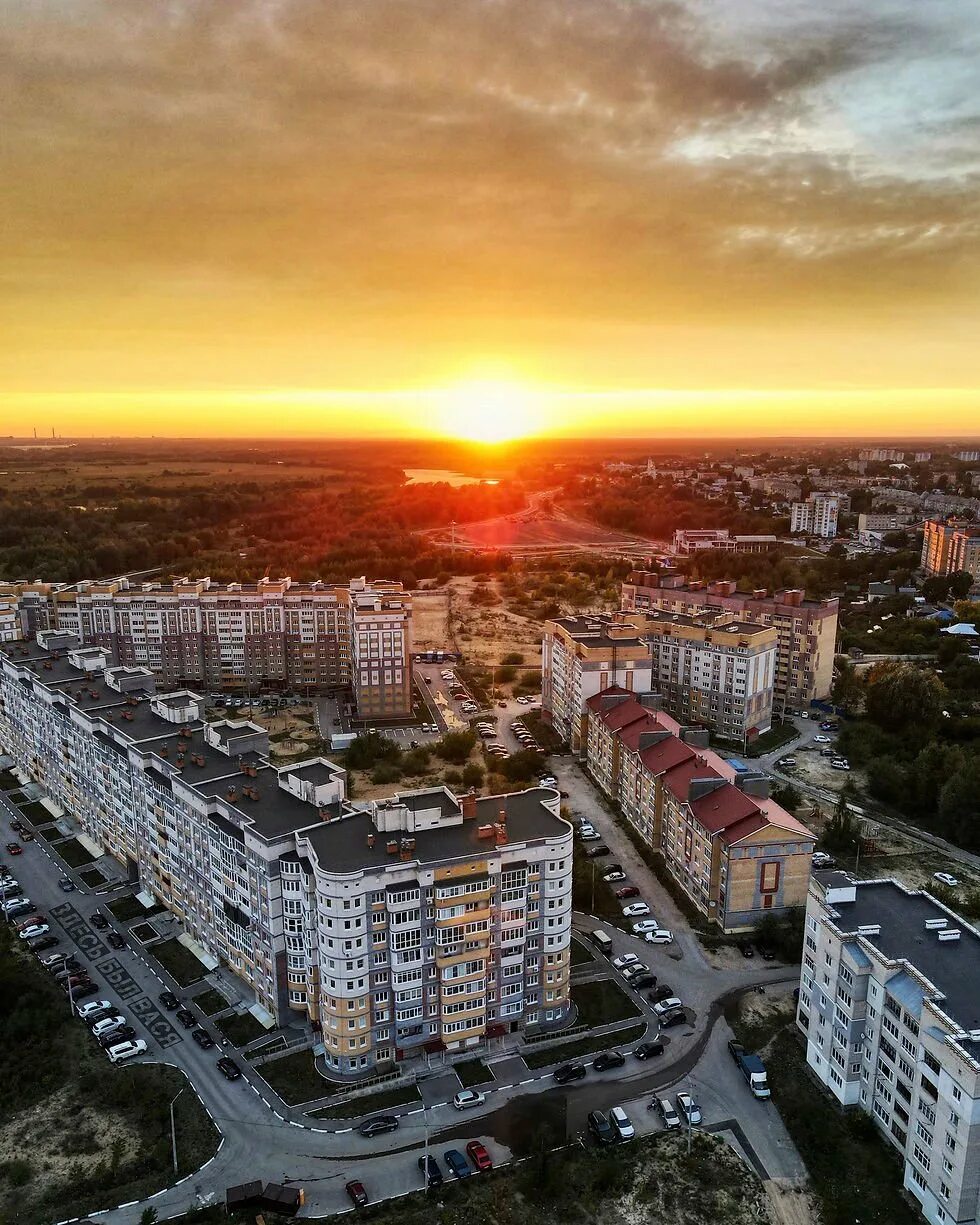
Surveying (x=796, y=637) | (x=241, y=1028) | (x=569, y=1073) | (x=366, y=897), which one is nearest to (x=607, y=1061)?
(x=569, y=1073)

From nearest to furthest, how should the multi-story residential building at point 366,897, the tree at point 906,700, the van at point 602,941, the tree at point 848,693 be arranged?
the multi-story residential building at point 366,897
the van at point 602,941
the tree at point 906,700
the tree at point 848,693

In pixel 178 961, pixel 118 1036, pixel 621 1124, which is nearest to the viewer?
pixel 621 1124

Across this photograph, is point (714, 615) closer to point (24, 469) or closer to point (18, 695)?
point (18, 695)

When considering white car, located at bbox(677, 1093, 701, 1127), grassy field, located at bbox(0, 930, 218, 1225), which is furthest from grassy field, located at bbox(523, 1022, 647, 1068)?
grassy field, located at bbox(0, 930, 218, 1225)

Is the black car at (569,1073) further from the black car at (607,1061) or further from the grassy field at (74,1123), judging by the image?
the grassy field at (74,1123)

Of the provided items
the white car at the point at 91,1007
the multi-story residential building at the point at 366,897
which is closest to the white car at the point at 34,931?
the multi-story residential building at the point at 366,897

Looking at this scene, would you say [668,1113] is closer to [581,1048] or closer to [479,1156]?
[581,1048]

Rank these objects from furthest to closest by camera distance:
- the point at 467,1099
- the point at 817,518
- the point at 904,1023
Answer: the point at 817,518, the point at 467,1099, the point at 904,1023

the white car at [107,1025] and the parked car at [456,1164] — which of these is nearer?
the parked car at [456,1164]
